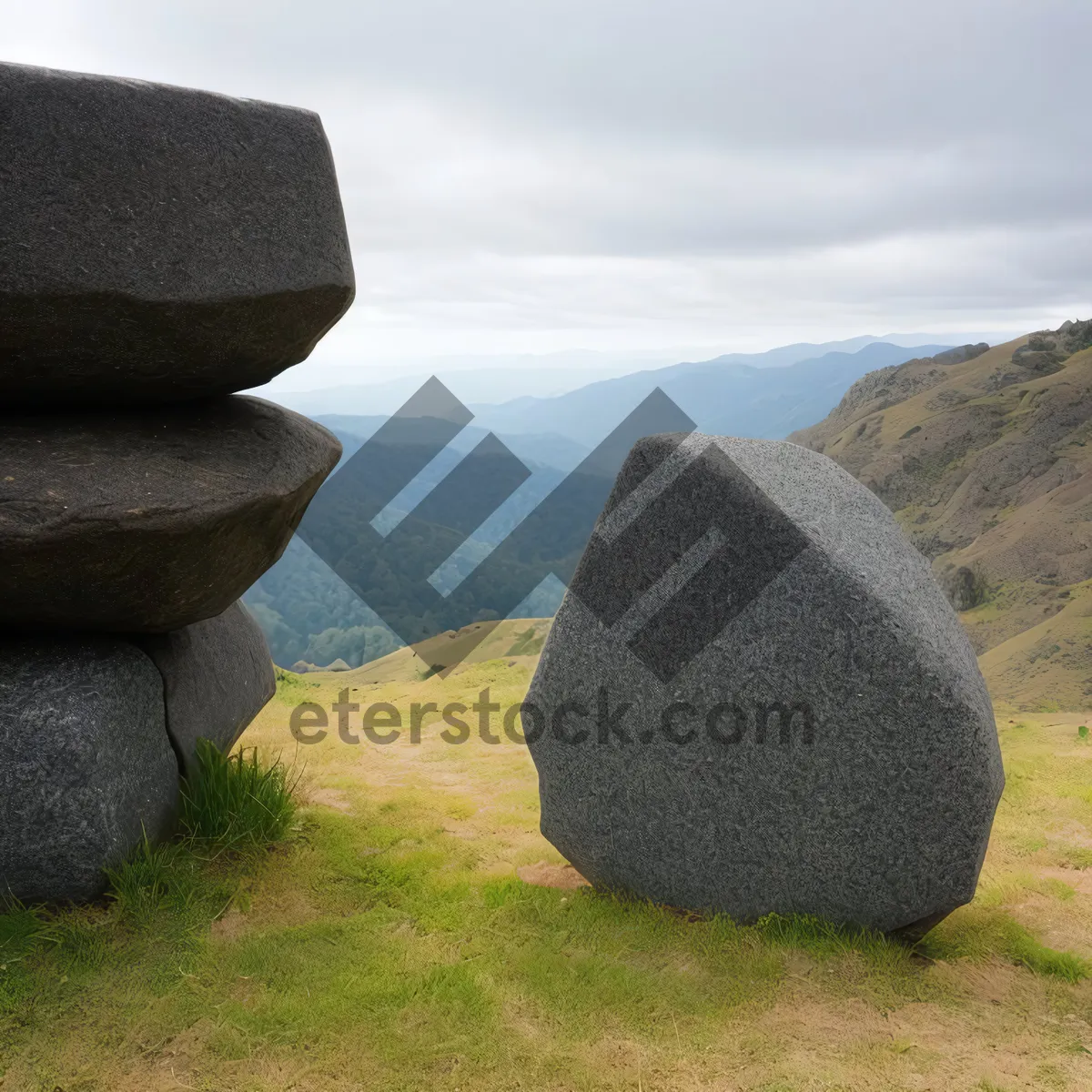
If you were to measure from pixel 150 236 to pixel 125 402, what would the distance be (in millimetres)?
933

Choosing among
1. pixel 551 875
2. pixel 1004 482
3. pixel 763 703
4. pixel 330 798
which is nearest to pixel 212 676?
pixel 330 798

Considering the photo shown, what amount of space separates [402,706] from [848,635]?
588cm

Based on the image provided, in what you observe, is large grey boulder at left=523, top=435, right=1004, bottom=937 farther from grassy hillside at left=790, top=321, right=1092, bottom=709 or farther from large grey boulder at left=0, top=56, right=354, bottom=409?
grassy hillside at left=790, top=321, right=1092, bottom=709

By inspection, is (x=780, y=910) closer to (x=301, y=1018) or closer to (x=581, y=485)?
(x=301, y=1018)

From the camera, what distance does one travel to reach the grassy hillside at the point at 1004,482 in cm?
1180

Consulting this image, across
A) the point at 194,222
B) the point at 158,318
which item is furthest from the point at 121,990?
the point at 194,222

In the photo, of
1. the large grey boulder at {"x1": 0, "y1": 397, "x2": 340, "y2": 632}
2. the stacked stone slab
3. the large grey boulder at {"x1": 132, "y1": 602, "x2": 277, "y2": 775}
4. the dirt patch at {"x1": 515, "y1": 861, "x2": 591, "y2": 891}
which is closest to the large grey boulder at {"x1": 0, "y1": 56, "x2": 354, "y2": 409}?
the stacked stone slab

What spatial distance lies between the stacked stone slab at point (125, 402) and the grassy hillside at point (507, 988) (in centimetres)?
61

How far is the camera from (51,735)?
13.2 feet

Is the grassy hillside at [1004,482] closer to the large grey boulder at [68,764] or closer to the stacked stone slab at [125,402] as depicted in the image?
the stacked stone slab at [125,402]

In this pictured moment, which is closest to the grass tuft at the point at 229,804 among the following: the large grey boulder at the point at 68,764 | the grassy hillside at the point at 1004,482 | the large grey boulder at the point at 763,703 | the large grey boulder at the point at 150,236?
the large grey boulder at the point at 68,764

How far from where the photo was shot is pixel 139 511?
3.86 m

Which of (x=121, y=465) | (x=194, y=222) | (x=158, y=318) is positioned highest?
(x=194, y=222)

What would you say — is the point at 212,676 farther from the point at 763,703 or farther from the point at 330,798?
the point at 763,703
